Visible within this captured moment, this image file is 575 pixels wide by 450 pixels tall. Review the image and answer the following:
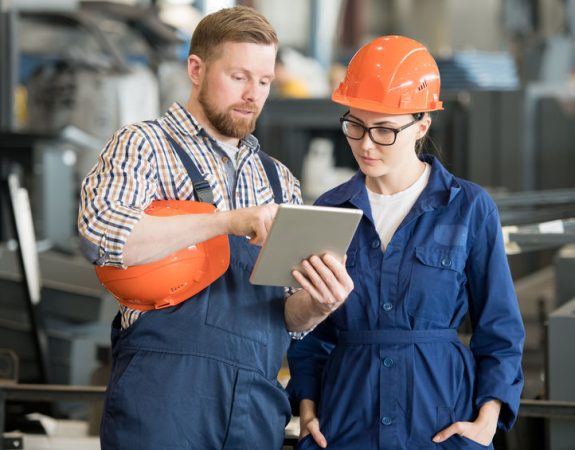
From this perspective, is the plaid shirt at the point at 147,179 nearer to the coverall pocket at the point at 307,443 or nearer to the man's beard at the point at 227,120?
the man's beard at the point at 227,120

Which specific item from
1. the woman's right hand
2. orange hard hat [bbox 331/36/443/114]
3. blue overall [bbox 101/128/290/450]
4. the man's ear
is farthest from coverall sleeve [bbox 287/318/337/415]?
the man's ear

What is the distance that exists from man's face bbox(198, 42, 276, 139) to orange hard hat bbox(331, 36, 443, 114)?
16 centimetres

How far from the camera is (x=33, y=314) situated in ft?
15.2

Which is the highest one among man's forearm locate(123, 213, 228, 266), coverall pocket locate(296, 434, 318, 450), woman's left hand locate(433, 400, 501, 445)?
man's forearm locate(123, 213, 228, 266)

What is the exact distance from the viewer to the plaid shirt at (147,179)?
73.5 inches

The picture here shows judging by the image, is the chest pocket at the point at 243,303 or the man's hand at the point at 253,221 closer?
the man's hand at the point at 253,221

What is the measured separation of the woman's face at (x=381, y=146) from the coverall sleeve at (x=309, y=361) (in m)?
0.38

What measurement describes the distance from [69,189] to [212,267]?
16.4ft

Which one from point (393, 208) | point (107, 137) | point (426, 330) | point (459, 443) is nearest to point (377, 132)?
point (393, 208)

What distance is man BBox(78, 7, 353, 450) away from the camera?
1.86 m

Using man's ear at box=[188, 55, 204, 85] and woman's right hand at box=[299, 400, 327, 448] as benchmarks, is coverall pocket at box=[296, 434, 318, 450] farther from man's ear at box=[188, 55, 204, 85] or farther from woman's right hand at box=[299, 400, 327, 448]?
man's ear at box=[188, 55, 204, 85]

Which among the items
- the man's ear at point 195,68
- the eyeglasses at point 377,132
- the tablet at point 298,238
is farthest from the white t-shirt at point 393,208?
the man's ear at point 195,68

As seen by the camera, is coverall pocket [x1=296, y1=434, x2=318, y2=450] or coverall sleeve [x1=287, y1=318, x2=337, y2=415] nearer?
coverall pocket [x1=296, y1=434, x2=318, y2=450]

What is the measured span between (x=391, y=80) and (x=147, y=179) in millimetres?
530
